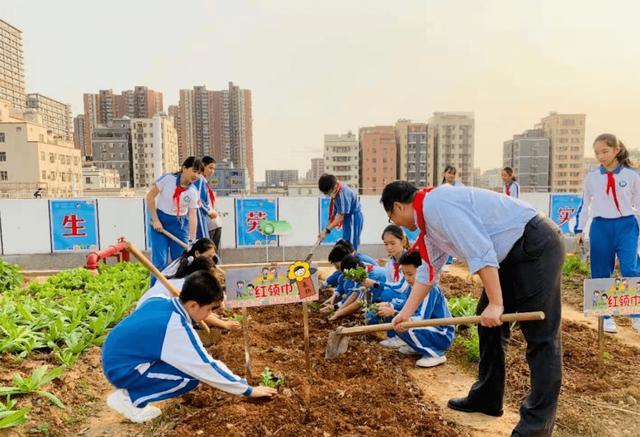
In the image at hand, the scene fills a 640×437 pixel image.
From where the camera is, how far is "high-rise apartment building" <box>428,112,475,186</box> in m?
69.1

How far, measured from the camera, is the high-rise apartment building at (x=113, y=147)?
81688 mm

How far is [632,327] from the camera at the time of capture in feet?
17.9

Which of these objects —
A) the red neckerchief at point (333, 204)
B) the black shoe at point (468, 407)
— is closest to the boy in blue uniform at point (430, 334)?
the black shoe at point (468, 407)

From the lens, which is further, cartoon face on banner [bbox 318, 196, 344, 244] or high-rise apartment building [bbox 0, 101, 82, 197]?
high-rise apartment building [bbox 0, 101, 82, 197]

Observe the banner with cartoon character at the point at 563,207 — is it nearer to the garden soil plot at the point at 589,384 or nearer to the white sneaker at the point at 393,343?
the garden soil plot at the point at 589,384

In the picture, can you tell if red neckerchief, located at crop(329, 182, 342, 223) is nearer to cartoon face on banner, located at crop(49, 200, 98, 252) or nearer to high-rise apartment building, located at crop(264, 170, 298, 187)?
cartoon face on banner, located at crop(49, 200, 98, 252)

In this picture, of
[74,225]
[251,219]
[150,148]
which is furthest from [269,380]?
[150,148]

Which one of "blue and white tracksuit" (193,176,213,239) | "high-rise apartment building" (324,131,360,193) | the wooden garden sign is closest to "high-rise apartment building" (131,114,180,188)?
"high-rise apartment building" (324,131,360,193)

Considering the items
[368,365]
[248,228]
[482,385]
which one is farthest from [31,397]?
[248,228]

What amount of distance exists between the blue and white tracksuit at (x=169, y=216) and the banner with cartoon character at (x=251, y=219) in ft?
15.7

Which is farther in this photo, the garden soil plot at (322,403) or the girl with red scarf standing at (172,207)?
the girl with red scarf standing at (172,207)

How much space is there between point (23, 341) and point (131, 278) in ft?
8.62

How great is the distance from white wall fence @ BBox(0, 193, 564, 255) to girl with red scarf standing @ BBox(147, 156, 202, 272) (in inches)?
188

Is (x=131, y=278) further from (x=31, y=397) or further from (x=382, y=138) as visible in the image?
(x=382, y=138)
